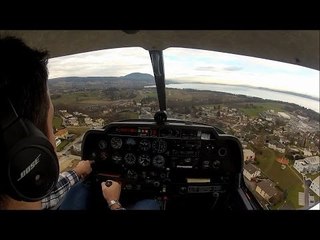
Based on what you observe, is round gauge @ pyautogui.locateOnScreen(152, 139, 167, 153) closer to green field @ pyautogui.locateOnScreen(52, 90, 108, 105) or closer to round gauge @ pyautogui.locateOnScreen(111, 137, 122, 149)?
round gauge @ pyautogui.locateOnScreen(111, 137, 122, 149)

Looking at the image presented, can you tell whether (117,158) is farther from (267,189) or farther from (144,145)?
(267,189)

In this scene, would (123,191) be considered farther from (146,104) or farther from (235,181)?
(235,181)

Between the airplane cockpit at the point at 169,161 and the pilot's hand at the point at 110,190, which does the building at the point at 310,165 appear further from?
the pilot's hand at the point at 110,190

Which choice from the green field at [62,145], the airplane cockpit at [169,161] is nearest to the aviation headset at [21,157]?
the green field at [62,145]

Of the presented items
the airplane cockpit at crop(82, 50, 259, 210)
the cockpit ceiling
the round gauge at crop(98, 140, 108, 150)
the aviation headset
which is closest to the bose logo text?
the aviation headset

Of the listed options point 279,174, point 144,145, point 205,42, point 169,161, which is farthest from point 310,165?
point 144,145

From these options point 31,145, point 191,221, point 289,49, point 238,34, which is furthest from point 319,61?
point 31,145
